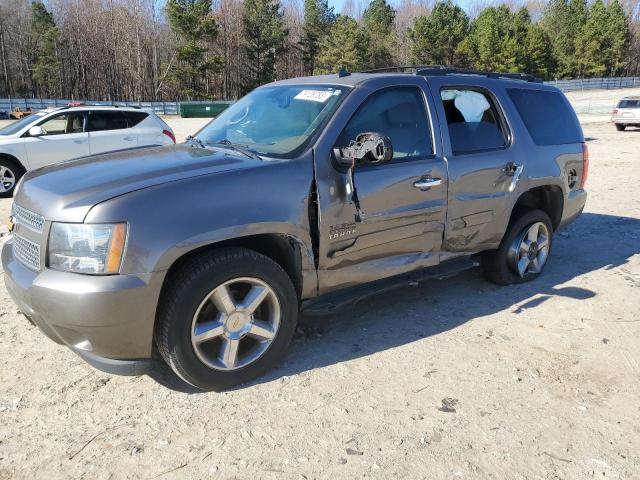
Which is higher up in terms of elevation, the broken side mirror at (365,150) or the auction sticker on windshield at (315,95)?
the auction sticker on windshield at (315,95)

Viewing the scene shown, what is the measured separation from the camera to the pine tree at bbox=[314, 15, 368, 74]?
7100 centimetres

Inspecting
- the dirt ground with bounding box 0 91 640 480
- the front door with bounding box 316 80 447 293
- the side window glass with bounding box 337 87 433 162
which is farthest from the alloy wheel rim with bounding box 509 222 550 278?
the side window glass with bounding box 337 87 433 162

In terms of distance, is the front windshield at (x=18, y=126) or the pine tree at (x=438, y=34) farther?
the pine tree at (x=438, y=34)

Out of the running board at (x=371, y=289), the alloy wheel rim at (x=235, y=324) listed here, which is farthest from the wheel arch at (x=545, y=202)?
the alloy wheel rim at (x=235, y=324)

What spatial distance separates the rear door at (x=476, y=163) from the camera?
4.25 metres

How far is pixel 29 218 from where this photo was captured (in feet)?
10.3

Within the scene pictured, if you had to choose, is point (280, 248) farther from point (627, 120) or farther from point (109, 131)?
point (627, 120)

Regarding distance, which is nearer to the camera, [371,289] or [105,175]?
[105,175]

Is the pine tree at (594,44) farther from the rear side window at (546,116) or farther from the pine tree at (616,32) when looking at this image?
the rear side window at (546,116)

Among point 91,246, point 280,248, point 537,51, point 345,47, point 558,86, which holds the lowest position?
point 280,248

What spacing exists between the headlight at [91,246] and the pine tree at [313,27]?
81.3m

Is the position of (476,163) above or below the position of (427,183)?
above

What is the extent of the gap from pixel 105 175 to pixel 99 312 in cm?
83

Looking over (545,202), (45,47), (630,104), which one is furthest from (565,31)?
(545,202)
